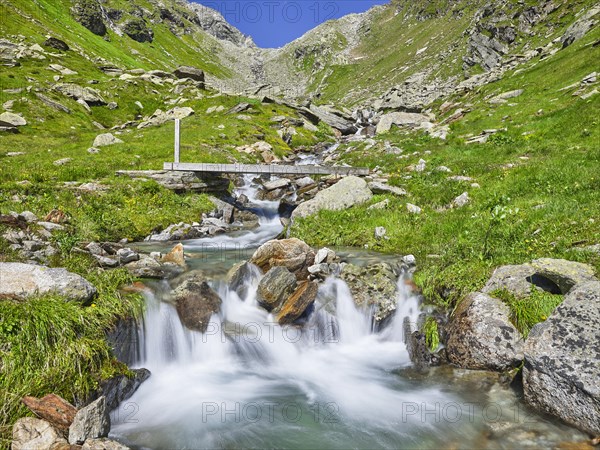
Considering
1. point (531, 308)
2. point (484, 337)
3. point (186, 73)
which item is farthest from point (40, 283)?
point (186, 73)

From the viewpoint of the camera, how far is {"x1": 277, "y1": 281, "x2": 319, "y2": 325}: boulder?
30.8 ft

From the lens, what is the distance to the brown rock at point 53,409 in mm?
5254

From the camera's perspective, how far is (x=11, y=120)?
34312 millimetres

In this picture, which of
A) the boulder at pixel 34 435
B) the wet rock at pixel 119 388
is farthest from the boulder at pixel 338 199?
the boulder at pixel 34 435

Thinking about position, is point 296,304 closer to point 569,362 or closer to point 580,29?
point 569,362

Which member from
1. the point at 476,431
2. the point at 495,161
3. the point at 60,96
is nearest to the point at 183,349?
the point at 476,431

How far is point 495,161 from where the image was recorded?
18875 millimetres

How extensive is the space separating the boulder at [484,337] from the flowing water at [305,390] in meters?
0.34

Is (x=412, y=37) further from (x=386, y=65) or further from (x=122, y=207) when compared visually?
(x=122, y=207)

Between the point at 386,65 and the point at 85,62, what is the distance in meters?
97.2

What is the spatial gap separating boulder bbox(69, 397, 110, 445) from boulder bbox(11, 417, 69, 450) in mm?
159

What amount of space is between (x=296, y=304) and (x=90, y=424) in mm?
5108

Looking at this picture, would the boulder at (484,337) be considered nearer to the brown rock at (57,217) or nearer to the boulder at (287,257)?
the boulder at (287,257)

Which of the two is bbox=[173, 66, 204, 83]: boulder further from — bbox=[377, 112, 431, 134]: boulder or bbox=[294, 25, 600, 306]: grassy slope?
bbox=[294, 25, 600, 306]: grassy slope
